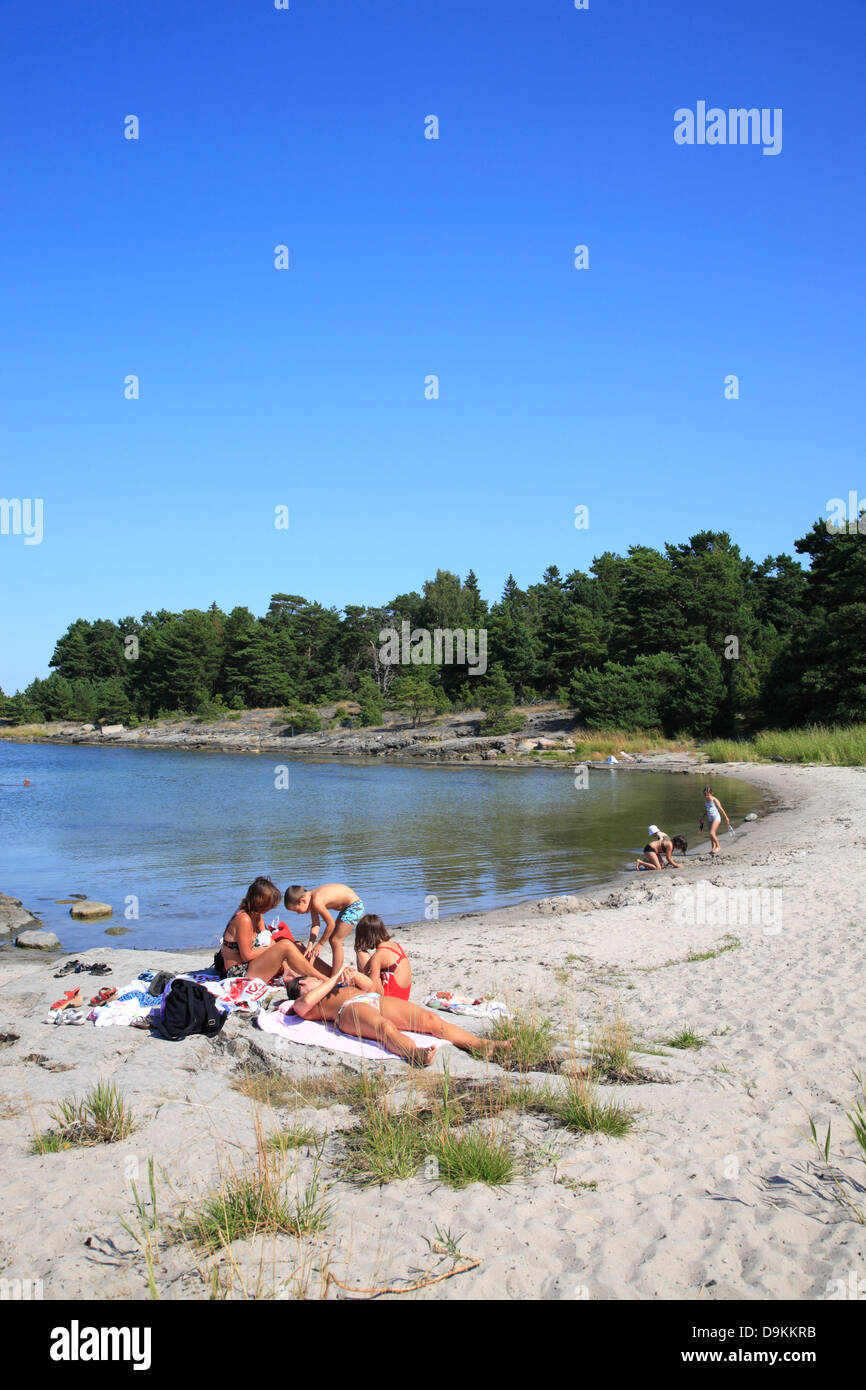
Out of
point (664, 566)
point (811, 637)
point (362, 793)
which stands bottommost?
point (362, 793)

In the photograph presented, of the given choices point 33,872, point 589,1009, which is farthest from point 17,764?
point 589,1009

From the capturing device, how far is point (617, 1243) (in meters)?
3.80

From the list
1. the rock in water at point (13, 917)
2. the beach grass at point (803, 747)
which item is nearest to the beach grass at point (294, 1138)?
the rock in water at point (13, 917)

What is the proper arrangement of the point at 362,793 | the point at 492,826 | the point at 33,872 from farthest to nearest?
the point at 362,793 → the point at 492,826 → the point at 33,872

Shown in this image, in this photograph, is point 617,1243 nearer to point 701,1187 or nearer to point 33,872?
point 701,1187

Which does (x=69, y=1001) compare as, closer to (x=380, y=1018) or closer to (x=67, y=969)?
(x=67, y=969)

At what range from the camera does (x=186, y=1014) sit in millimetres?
7070

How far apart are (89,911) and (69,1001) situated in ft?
23.2

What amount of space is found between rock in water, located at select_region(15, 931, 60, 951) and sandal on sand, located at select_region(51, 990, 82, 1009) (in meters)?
4.50

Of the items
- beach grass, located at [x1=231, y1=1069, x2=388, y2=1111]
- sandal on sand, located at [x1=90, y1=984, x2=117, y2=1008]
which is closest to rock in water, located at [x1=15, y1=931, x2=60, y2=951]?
sandal on sand, located at [x1=90, y1=984, x2=117, y2=1008]

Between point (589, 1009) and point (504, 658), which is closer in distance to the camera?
point (589, 1009)
